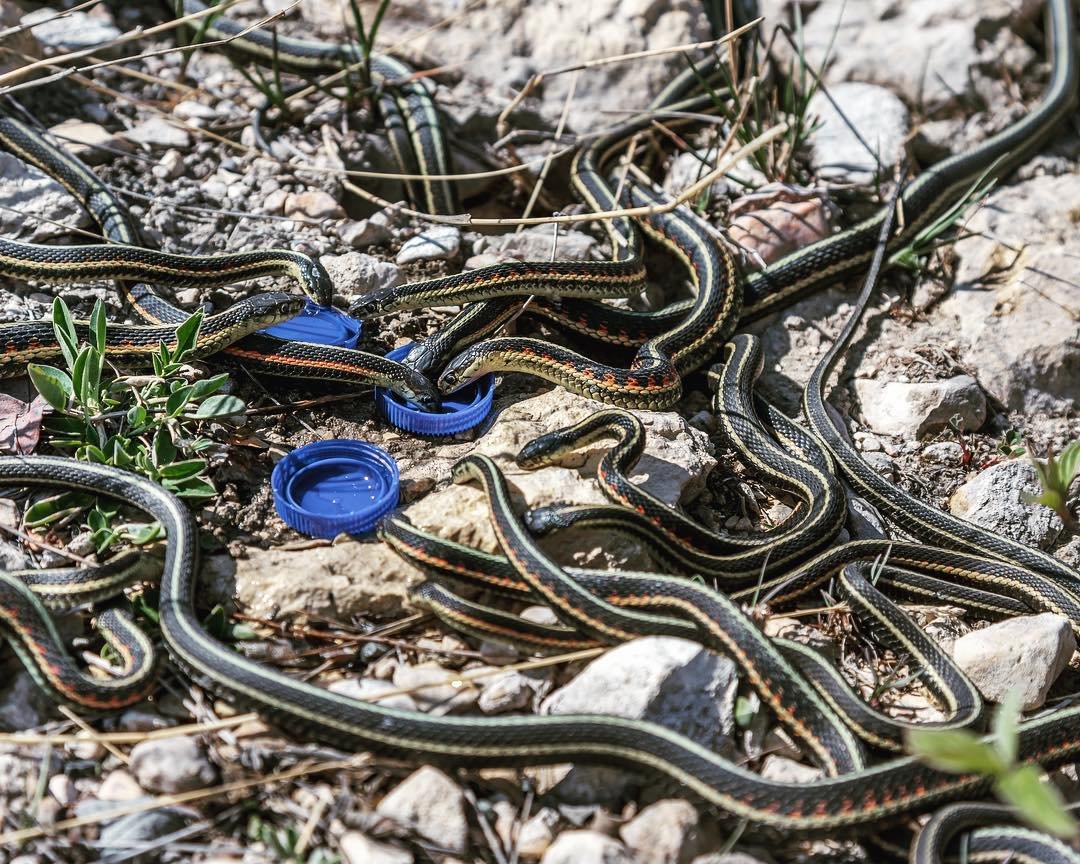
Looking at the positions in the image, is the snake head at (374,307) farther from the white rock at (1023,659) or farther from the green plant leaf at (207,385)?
the white rock at (1023,659)

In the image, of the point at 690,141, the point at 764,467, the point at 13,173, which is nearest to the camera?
the point at 764,467

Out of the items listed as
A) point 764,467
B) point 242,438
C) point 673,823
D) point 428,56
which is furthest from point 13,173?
point 673,823

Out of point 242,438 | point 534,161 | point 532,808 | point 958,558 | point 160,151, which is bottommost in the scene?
point 958,558

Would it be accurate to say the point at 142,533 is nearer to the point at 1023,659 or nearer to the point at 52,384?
the point at 52,384

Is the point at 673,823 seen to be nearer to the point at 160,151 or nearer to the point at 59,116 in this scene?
the point at 160,151

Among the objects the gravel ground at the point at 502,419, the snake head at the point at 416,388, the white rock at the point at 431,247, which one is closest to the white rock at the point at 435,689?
the gravel ground at the point at 502,419

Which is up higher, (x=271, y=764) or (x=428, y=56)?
(x=428, y=56)

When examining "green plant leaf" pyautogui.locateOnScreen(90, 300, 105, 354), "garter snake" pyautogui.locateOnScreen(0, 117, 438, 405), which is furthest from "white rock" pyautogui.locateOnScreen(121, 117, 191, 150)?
"green plant leaf" pyautogui.locateOnScreen(90, 300, 105, 354)
